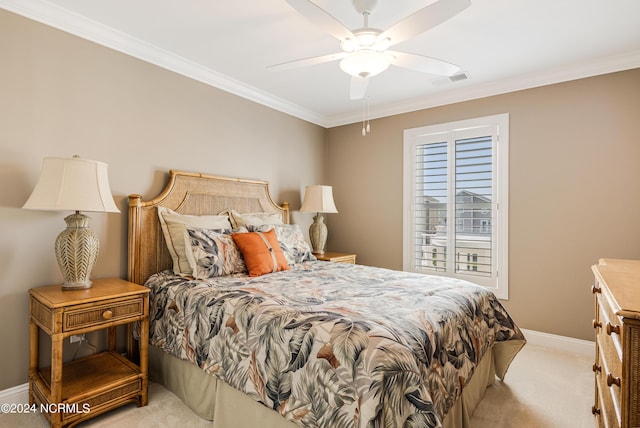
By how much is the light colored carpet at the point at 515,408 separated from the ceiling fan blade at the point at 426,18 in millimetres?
2246

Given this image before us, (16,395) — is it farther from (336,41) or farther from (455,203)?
(455,203)

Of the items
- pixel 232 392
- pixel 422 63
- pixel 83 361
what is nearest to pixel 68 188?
pixel 83 361

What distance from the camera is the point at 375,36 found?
189 cm

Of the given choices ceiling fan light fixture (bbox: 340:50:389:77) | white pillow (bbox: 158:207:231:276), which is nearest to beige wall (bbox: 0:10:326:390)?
white pillow (bbox: 158:207:231:276)

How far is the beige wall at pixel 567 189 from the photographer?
2.83 m

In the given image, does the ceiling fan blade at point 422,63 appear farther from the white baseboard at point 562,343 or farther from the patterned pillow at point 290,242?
the white baseboard at point 562,343

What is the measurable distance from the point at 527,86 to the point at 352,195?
2.27m

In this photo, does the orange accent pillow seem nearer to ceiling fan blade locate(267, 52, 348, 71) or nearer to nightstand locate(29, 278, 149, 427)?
nightstand locate(29, 278, 149, 427)

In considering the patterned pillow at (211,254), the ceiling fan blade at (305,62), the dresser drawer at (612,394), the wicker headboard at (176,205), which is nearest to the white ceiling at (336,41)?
the ceiling fan blade at (305,62)

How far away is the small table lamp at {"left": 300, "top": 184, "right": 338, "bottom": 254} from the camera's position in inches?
156

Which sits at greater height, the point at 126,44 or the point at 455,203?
the point at 126,44

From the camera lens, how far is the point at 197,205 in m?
3.07

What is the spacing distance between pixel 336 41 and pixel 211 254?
6.28 feet

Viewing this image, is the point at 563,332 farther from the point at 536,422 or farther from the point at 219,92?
the point at 219,92
